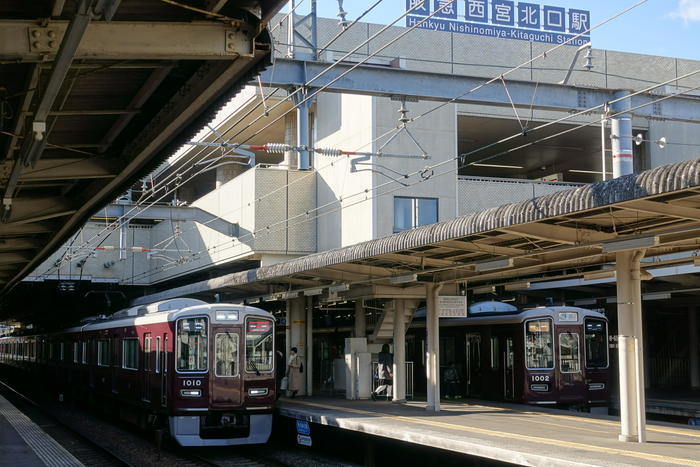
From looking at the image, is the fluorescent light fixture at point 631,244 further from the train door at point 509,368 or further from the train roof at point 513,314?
the train door at point 509,368

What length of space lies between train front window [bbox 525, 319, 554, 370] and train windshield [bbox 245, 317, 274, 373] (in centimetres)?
582

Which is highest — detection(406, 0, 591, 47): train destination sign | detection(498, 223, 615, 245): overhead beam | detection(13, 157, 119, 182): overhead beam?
detection(406, 0, 591, 47): train destination sign

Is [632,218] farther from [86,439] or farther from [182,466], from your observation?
[86,439]

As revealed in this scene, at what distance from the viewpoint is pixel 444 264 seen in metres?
14.3

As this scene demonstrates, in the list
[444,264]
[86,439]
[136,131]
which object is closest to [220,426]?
[86,439]

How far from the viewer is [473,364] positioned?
20.7m

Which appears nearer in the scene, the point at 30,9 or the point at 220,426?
the point at 30,9

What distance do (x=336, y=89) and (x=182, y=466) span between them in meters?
6.77

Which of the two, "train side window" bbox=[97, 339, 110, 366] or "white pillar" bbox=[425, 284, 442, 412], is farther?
"train side window" bbox=[97, 339, 110, 366]

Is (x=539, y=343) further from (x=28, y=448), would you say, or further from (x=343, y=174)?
(x=28, y=448)

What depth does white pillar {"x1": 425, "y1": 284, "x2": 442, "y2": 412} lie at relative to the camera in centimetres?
1560

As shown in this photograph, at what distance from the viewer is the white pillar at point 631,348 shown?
35.3 feet

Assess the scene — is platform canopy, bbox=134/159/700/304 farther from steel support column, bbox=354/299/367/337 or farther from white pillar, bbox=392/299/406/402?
steel support column, bbox=354/299/367/337

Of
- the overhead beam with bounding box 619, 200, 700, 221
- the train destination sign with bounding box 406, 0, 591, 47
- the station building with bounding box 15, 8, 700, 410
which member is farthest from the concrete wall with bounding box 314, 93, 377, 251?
the overhead beam with bounding box 619, 200, 700, 221
